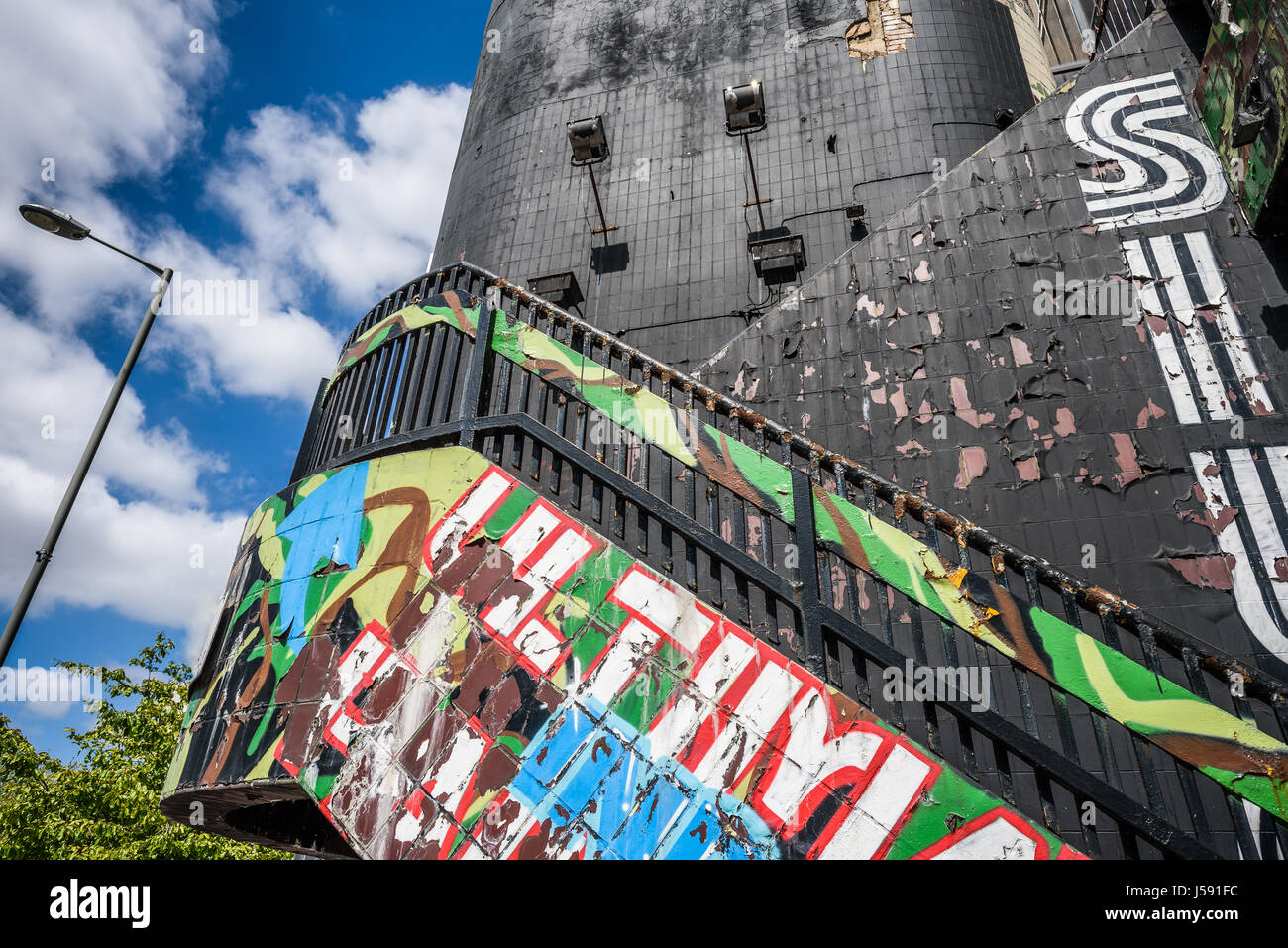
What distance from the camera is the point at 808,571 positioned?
580 centimetres

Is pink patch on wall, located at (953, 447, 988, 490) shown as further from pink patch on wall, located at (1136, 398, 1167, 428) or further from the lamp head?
the lamp head

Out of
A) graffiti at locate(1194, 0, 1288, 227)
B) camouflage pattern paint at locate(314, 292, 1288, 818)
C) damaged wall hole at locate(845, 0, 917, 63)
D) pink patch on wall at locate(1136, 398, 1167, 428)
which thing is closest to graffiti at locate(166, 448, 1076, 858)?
camouflage pattern paint at locate(314, 292, 1288, 818)

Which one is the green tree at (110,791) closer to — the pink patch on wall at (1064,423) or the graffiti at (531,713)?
the graffiti at (531,713)

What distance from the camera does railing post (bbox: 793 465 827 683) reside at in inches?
218

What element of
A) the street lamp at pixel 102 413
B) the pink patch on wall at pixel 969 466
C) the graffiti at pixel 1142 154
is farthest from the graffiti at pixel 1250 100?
the street lamp at pixel 102 413

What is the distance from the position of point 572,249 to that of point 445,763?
37.2 ft

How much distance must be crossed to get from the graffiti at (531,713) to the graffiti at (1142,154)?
788cm

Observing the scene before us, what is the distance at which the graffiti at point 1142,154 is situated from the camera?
9.30m

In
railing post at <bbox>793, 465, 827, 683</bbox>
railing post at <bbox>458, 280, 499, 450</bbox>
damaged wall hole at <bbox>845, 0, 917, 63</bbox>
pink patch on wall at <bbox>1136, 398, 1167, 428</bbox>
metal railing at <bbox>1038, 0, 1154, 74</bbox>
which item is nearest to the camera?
railing post at <bbox>793, 465, 827, 683</bbox>

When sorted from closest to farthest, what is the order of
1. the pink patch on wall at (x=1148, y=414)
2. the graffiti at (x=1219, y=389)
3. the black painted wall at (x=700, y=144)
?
the graffiti at (x=1219, y=389)
the pink patch on wall at (x=1148, y=414)
the black painted wall at (x=700, y=144)

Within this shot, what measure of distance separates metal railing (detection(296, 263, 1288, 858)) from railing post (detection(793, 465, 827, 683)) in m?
0.01

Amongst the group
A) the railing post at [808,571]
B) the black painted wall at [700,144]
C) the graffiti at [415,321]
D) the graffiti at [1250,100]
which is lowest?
the railing post at [808,571]

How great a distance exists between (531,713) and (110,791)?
15.4 m
